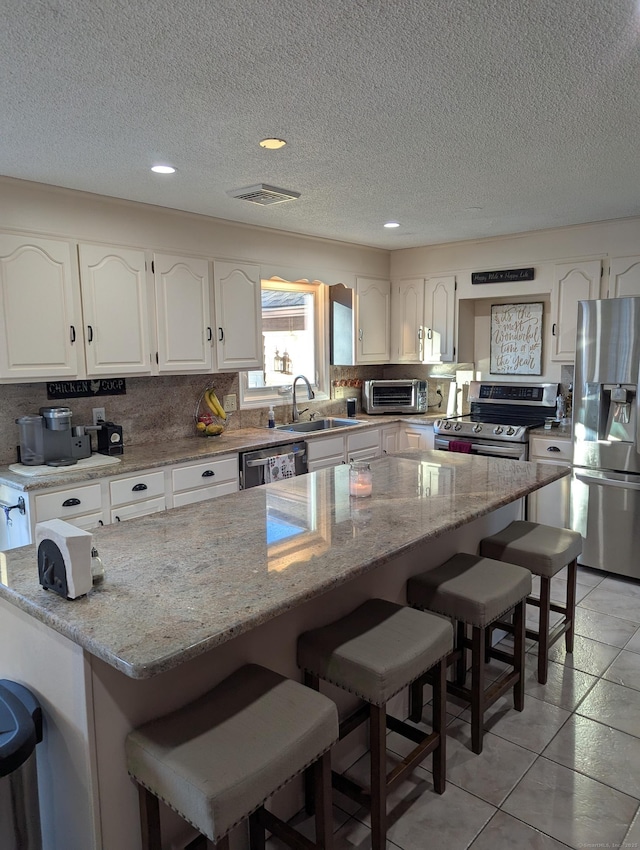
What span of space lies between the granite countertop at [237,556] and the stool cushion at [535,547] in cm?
30

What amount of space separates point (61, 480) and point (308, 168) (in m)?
2.01

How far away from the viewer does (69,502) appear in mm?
3084

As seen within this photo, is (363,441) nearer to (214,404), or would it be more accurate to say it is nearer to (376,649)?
(214,404)

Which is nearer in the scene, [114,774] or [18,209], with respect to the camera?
[114,774]

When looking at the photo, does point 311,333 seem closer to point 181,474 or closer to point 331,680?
point 181,474

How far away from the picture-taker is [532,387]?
497 cm

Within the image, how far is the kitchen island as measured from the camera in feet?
4.58

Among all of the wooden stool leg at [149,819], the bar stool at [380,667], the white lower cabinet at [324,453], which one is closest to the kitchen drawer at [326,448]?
the white lower cabinet at [324,453]


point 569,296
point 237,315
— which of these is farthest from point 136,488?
point 569,296

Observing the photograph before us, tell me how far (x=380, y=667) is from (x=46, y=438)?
7.93ft

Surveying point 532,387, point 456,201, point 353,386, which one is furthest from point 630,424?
point 353,386

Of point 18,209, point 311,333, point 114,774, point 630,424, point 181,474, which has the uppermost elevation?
point 18,209

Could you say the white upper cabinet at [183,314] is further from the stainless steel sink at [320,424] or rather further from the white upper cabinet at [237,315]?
the stainless steel sink at [320,424]

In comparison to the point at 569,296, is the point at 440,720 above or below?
below
